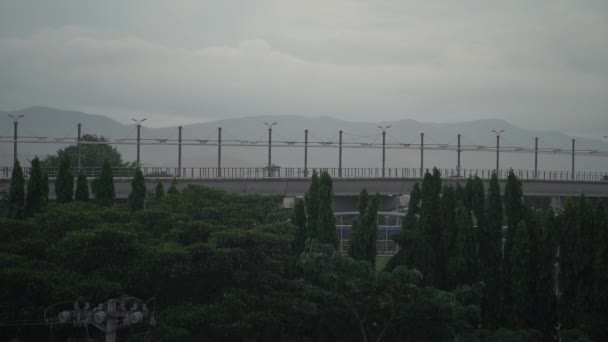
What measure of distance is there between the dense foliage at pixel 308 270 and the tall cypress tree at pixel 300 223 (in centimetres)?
6

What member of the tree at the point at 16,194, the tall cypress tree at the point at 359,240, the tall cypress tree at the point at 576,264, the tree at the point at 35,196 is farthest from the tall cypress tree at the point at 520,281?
the tree at the point at 16,194

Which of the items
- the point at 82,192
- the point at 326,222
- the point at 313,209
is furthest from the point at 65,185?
the point at 326,222

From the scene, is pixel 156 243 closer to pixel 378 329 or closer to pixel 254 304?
pixel 254 304

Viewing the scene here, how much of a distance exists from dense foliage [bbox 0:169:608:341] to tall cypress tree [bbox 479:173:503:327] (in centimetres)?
5

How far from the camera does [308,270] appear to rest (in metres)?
25.1

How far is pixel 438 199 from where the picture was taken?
30.3 meters

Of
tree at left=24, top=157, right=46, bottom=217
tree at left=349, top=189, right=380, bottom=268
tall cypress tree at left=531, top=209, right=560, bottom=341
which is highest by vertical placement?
tree at left=24, top=157, right=46, bottom=217

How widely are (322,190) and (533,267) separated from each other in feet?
27.5

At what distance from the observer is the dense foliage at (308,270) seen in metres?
21.8

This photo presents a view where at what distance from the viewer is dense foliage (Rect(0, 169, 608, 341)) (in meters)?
21.8

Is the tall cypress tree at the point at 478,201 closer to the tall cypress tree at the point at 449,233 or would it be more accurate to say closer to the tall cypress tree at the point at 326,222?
the tall cypress tree at the point at 449,233

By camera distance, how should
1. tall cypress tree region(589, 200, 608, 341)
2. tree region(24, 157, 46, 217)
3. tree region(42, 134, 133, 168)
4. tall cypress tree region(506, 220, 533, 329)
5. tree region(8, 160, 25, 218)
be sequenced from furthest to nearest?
tree region(42, 134, 133, 168) → tree region(8, 160, 25, 218) → tree region(24, 157, 46, 217) → tall cypress tree region(506, 220, 533, 329) → tall cypress tree region(589, 200, 608, 341)

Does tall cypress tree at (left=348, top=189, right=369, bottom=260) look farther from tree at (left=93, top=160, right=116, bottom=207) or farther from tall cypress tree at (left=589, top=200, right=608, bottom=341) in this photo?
tree at (left=93, top=160, right=116, bottom=207)

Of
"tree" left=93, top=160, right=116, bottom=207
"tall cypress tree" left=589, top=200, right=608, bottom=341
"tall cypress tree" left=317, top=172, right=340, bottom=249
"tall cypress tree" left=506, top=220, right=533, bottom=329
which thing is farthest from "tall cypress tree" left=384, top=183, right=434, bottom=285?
"tree" left=93, top=160, right=116, bottom=207
